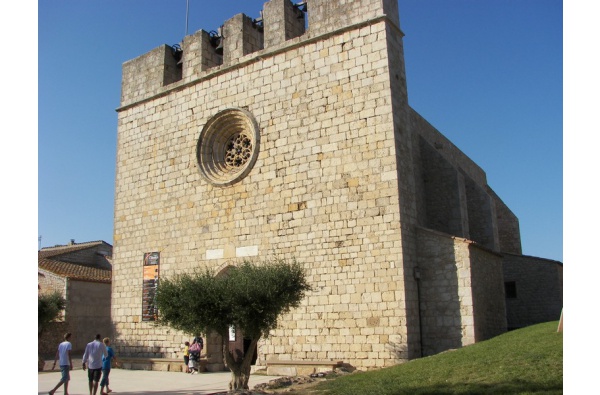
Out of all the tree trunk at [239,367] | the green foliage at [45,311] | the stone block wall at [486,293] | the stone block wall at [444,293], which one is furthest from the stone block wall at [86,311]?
the stone block wall at [486,293]

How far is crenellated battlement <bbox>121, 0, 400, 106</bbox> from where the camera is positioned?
12.6 m

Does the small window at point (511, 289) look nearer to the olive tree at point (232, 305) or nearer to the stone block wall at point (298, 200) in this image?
the stone block wall at point (298, 200)

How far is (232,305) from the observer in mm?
9125

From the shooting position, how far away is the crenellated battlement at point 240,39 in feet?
41.2

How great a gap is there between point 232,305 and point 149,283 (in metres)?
6.23

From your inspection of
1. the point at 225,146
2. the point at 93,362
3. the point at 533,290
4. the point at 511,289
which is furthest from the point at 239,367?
the point at 533,290

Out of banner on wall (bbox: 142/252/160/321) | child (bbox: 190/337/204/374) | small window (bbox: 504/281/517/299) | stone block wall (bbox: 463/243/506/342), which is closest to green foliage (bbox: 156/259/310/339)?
child (bbox: 190/337/204/374)

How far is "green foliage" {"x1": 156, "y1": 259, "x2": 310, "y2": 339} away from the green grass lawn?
154 centimetres

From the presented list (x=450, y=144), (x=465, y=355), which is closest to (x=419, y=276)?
(x=465, y=355)

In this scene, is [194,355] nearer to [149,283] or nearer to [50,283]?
[149,283]

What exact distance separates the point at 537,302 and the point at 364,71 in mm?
8910

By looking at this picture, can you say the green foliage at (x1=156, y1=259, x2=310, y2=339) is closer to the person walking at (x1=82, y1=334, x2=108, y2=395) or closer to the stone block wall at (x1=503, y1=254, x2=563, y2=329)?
the person walking at (x1=82, y1=334, x2=108, y2=395)

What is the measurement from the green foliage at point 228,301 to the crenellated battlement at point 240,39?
638 centimetres

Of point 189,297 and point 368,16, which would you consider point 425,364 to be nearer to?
point 189,297
